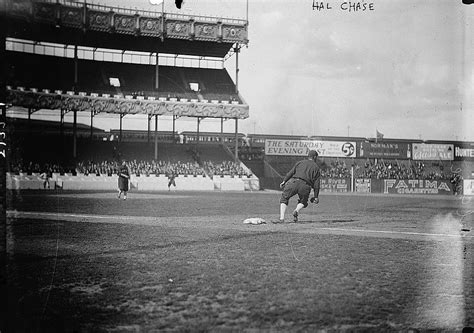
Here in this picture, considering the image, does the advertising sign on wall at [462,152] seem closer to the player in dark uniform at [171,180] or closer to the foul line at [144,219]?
the player in dark uniform at [171,180]

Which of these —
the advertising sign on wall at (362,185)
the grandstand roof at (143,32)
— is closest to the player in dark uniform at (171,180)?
Result: the grandstand roof at (143,32)

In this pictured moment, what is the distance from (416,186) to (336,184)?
24.0 ft

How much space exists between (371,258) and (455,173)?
39062 mm

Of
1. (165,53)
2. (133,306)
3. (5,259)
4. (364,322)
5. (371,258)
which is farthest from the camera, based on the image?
(165,53)

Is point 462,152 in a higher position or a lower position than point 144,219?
higher

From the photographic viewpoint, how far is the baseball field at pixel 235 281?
3.80 metres

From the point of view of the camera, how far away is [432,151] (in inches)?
1720

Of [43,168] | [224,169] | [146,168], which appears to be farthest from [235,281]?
[224,169]

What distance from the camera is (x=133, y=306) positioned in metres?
4.11

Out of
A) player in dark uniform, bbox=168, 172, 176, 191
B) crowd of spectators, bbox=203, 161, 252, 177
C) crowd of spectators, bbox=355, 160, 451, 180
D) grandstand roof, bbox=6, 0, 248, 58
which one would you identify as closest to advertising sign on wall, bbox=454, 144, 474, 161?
crowd of spectators, bbox=355, 160, 451, 180

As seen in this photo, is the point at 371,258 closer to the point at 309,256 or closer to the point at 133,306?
the point at 309,256

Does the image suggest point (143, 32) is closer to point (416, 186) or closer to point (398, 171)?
point (398, 171)

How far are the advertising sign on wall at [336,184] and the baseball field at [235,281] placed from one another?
93.8 feet

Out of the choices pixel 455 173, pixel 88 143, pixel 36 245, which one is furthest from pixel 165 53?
pixel 36 245
